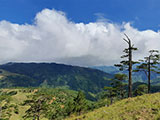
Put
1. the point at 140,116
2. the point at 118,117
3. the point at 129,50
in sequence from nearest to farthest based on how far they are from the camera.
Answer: the point at 140,116
the point at 118,117
the point at 129,50

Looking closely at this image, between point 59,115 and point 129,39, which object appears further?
point 59,115

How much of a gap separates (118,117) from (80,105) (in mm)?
71506

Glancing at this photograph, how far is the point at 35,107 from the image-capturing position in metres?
53.4

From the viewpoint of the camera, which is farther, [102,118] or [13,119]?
[13,119]

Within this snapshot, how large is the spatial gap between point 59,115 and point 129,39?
383 ft

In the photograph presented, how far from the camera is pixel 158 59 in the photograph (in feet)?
114

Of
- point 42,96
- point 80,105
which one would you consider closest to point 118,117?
point 42,96

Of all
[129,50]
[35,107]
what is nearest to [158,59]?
[129,50]

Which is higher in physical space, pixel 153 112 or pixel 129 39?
pixel 129 39

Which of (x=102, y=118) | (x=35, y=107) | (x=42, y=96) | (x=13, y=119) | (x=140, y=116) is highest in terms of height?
(x=140, y=116)

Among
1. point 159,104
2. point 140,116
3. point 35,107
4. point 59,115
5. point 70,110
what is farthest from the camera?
point 59,115

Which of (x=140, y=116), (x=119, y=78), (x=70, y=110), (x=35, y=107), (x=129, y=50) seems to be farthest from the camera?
(x=70, y=110)

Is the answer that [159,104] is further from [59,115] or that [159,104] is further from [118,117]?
[59,115]

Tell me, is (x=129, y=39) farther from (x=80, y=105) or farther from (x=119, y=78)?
(x=80, y=105)
